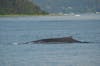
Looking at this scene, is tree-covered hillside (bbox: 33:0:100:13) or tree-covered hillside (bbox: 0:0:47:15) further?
tree-covered hillside (bbox: 33:0:100:13)

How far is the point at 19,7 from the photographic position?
260 cm

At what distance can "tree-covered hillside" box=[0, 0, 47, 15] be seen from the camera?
253cm

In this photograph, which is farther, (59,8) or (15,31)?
(15,31)

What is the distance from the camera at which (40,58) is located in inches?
154

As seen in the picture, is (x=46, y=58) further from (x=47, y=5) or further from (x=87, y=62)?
(x=47, y=5)

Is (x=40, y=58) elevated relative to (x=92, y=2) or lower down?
lower down

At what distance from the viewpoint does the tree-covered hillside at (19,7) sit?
2531 millimetres

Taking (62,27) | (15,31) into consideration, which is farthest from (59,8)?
(62,27)

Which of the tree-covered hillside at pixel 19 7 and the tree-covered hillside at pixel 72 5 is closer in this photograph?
the tree-covered hillside at pixel 19 7

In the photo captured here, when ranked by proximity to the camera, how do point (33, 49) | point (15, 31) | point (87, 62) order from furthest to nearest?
point (15, 31) < point (33, 49) < point (87, 62)

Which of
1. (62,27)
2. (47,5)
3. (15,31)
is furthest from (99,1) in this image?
(62,27)

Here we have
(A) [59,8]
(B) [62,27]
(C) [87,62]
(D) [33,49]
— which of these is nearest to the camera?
(A) [59,8]

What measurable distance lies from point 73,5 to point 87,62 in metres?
0.64

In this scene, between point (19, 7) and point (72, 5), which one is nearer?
point (19, 7)
